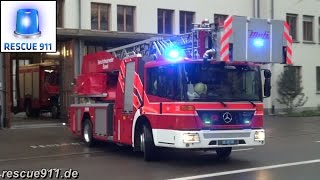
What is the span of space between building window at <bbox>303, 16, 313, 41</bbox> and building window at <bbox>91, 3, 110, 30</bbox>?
14.8m

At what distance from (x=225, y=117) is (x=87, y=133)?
630 cm

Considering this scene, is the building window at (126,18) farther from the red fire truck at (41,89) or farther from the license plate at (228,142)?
the license plate at (228,142)

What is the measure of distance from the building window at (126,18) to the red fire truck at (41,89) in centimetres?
489

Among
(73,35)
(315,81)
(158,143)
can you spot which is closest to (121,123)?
(158,143)

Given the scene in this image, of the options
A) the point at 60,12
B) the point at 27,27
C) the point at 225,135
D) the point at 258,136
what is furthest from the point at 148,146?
the point at 60,12

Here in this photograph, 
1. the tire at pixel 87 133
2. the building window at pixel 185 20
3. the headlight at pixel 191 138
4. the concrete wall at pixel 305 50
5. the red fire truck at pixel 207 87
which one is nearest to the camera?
the headlight at pixel 191 138

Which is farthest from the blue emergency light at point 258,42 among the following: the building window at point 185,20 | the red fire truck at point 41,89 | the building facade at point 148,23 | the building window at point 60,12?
the red fire truck at point 41,89

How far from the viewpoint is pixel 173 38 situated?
14.8 meters

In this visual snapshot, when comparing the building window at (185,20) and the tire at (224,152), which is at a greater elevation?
the building window at (185,20)

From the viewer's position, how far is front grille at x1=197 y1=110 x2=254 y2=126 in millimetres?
13062

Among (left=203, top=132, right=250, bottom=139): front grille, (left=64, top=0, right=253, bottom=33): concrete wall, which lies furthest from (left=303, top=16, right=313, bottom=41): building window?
(left=203, top=132, right=250, bottom=139): front grille

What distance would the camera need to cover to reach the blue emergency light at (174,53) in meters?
13.6

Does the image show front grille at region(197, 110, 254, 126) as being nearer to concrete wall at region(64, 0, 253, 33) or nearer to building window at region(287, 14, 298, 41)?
concrete wall at region(64, 0, 253, 33)

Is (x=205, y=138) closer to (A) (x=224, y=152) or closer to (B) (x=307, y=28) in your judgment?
(A) (x=224, y=152)
